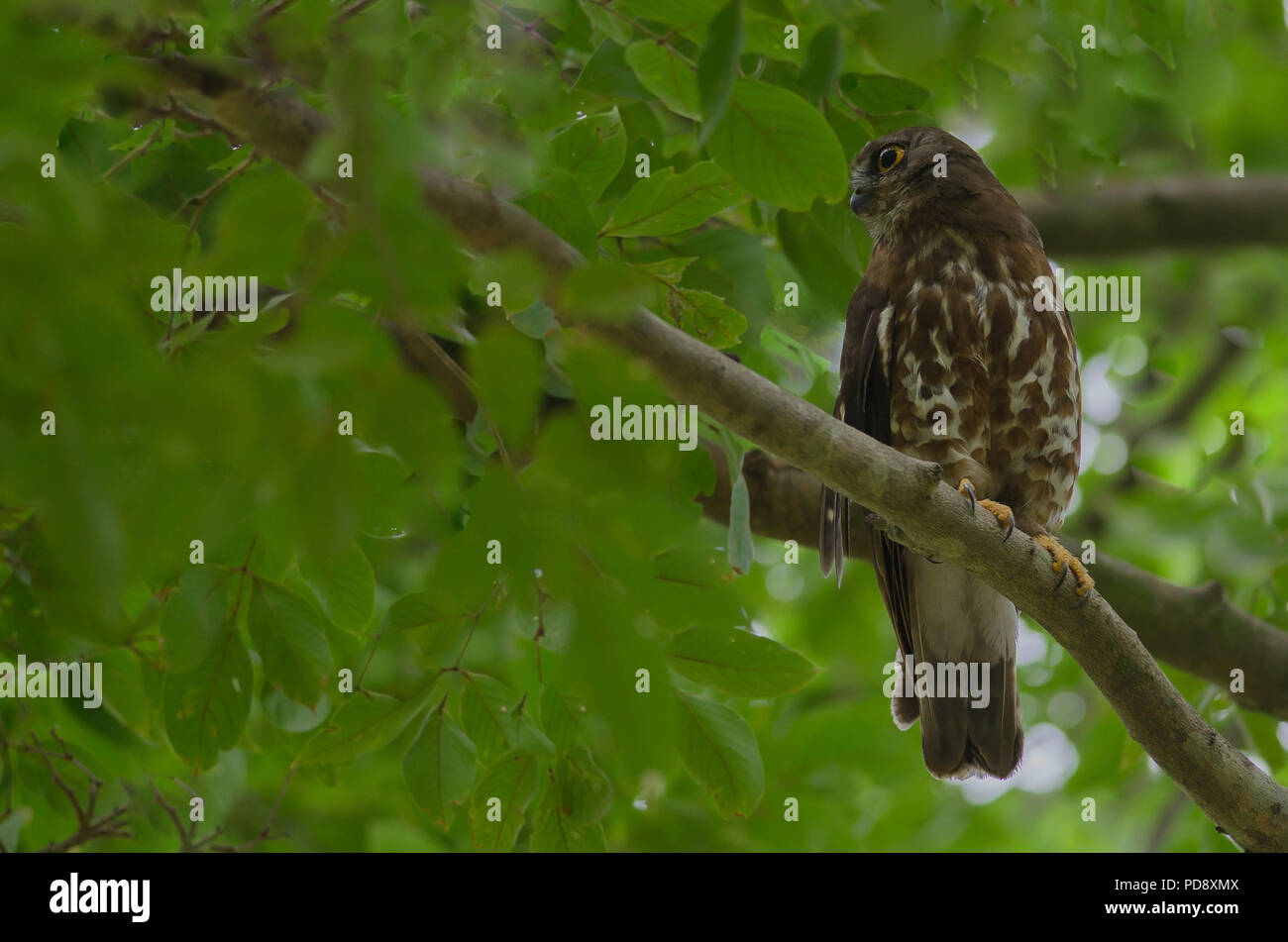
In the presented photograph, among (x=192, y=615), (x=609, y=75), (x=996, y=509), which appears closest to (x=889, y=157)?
(x=996, y=509)

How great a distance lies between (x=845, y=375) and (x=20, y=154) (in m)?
3.00

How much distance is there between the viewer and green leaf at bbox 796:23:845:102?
2674mm

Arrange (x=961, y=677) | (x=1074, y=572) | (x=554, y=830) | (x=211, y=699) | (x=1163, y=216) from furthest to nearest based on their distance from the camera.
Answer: (x=1163, y=216) → (x=961, y=677) → (x=1074, y=572) → (x=554, y=830) → (x=211, y=699)

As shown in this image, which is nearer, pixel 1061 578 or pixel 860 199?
pixel 1061 578

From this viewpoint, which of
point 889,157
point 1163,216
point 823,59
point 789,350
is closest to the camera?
point 823,59

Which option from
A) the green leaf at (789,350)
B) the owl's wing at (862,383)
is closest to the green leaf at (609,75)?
the green leaf at (789,350)

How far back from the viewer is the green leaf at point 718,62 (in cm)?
183

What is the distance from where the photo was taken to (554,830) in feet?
9.84

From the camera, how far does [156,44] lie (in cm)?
213

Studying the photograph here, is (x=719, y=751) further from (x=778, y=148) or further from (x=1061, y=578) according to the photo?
(x=778, y=148)

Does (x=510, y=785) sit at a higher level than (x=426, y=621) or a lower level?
lower

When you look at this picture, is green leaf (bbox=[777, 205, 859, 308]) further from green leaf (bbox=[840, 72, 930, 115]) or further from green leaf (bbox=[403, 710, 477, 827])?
green leaf (bbox=[403, 710, 477, 827])

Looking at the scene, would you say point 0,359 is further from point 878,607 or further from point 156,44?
point 878,607

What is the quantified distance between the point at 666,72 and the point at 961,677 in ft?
8.36
